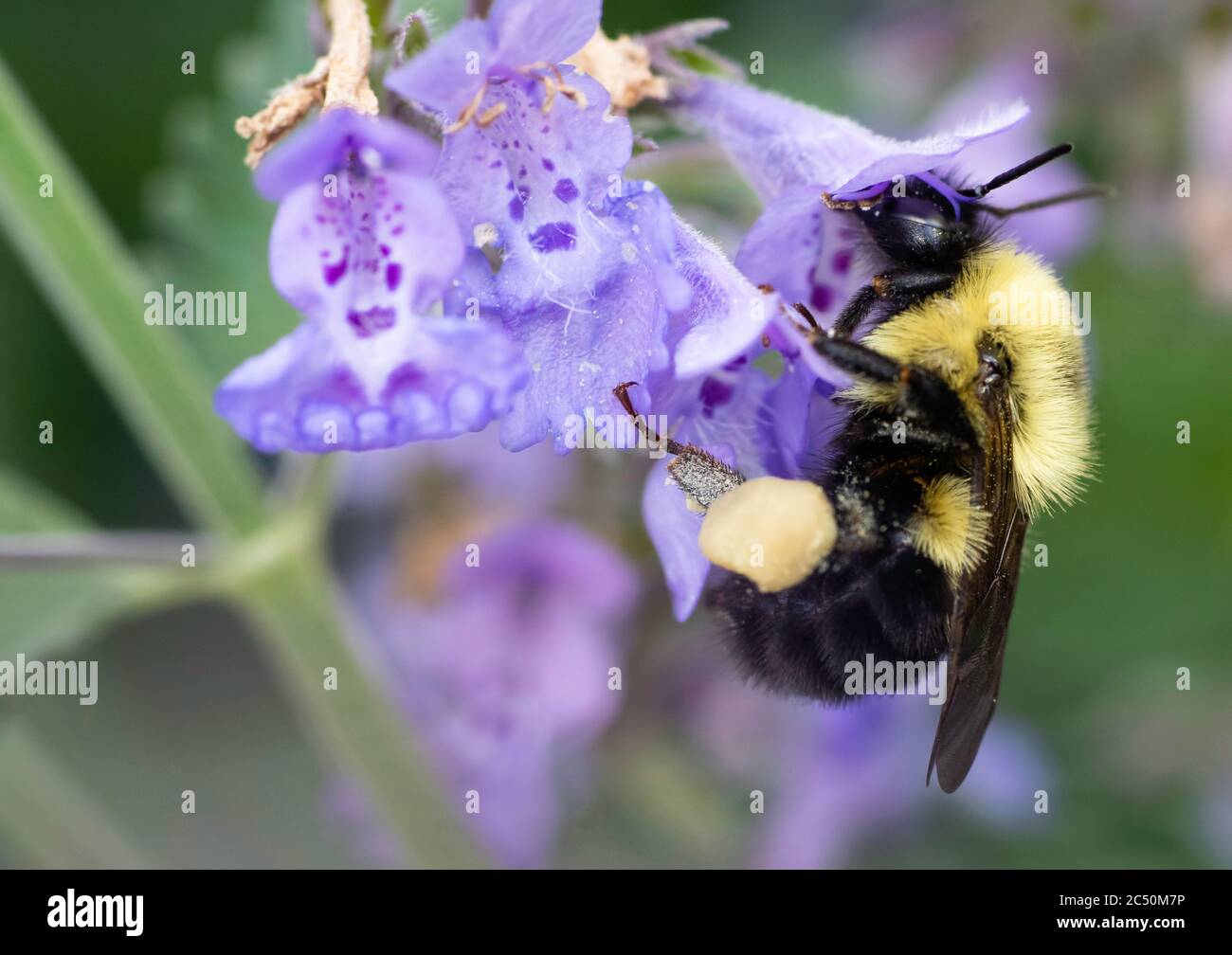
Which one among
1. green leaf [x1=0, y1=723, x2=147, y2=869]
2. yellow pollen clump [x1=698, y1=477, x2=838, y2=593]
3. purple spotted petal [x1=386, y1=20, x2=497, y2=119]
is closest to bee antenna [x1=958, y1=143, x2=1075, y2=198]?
yellow pollen clump [x1=698, y1=477, x2=838, y2=593]

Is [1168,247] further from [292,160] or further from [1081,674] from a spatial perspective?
[292,160]

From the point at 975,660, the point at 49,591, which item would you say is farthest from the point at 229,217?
the point at 975,660

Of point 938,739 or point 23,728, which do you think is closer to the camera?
point 938,739

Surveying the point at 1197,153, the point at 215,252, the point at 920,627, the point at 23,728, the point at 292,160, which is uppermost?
the point at 1197,153

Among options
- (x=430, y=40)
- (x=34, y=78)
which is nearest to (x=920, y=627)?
(x=430, y=40)

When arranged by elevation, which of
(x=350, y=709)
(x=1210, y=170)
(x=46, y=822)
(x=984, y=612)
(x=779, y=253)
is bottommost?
(x=46, y=822)

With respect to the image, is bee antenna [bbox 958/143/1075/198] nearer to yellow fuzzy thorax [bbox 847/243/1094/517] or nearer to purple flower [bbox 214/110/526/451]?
yellow fuzzy thorax [bbox 847/243/1094/517]

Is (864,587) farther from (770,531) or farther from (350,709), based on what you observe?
(350,709)
